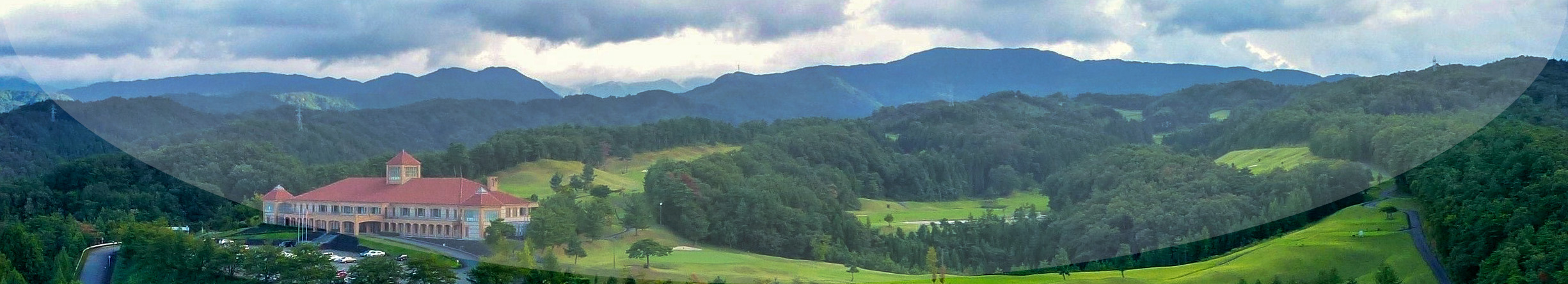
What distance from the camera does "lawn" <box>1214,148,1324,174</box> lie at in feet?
22.5

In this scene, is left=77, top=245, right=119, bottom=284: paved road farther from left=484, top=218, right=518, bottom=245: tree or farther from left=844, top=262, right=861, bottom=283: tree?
left=844, top=262, right=861, bottom=283: tree

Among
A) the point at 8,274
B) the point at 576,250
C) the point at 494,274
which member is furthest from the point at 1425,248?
the point at 8,274

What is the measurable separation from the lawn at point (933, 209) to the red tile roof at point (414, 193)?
6.68ft

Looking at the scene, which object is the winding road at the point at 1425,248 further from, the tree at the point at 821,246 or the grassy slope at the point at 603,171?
the grassy slope at the point at 603,171

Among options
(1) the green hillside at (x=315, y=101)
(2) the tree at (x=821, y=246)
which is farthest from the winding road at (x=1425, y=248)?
(1) the green hillside at (x=315, y=101)

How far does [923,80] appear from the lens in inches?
296

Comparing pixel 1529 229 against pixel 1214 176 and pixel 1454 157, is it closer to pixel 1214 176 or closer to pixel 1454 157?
pixel 1454 157

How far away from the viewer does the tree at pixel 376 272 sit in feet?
32.0

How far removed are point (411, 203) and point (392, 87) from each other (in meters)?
0.64

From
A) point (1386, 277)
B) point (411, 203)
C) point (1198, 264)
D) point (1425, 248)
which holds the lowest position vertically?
point (1386, 277)

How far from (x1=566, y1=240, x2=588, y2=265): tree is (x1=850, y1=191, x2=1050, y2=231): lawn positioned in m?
1.50

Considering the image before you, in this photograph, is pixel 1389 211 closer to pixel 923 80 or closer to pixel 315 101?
pixel 923 80

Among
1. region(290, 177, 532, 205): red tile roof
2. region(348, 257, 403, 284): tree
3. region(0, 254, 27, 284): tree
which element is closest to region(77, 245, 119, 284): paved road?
region(0, 254, 27, 284): tree

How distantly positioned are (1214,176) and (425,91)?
4140 millimetres
